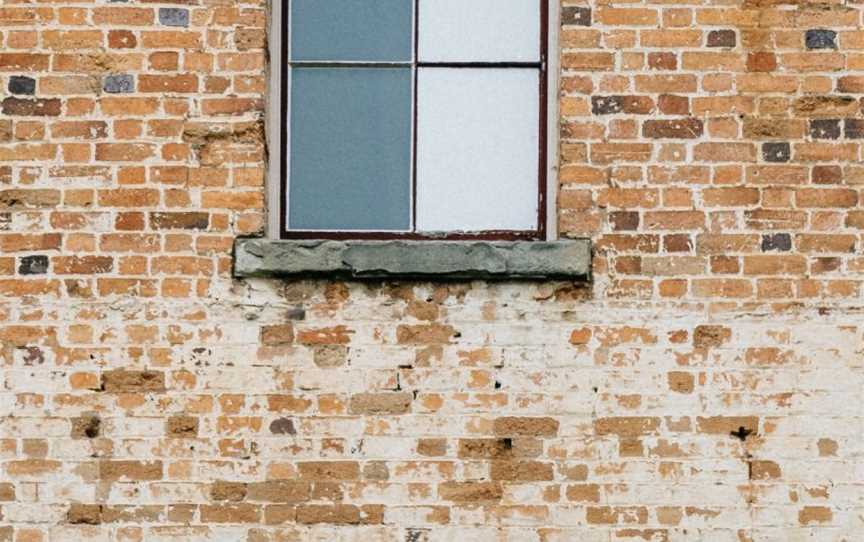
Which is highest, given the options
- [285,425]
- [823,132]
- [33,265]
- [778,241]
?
[823,132]

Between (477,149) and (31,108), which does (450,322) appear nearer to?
(477,149)

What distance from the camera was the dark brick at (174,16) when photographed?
510cm

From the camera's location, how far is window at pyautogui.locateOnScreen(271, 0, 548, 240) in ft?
17.1

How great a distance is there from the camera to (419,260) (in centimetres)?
496

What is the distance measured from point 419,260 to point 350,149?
0.60m

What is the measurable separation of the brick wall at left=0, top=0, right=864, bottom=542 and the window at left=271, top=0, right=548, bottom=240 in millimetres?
218

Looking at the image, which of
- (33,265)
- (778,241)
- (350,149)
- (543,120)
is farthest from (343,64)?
(778,241)

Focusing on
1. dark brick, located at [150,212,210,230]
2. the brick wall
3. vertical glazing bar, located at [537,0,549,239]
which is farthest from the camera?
vertical glazing bar, located at [537,0,549,239]

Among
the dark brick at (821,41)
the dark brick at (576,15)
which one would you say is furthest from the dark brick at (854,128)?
A: the dark brick at (576,15)

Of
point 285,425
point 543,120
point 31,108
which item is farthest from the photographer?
point 543,120

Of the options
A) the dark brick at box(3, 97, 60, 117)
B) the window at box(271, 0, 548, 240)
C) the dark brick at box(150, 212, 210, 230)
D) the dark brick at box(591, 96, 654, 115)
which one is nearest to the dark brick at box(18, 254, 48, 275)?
the dark brick at box(150, 212, 210, 230)

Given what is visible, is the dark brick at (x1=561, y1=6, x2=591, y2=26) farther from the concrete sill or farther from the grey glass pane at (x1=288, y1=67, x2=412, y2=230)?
the concrete sill

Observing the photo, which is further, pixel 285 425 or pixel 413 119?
pixel 413 119

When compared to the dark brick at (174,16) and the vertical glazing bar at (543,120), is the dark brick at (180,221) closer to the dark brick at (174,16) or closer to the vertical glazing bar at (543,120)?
the dark brick at (174,16)
